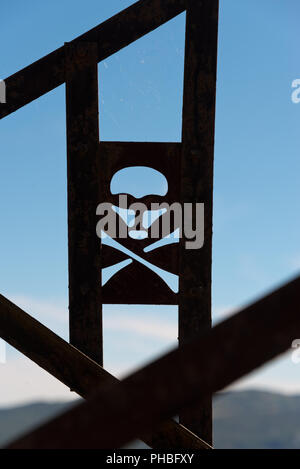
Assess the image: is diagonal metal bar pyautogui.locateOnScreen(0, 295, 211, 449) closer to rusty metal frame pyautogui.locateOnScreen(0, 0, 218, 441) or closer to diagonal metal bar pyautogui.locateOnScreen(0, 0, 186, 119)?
rusty metal frame pyautogui.locateOnScreen(0, 0, 218, 441)

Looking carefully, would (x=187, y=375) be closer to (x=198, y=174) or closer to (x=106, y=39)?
(x=198, y=174)

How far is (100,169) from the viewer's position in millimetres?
3621

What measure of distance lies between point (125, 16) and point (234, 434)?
207 m

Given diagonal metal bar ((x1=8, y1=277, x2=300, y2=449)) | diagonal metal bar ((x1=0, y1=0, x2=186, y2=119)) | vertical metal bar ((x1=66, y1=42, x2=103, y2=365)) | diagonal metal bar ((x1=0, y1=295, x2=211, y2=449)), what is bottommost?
diagonal metal bar ((x1=8, y1=277, x2=300, y2=449))

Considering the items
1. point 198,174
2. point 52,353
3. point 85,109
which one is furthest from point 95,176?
point 52,353

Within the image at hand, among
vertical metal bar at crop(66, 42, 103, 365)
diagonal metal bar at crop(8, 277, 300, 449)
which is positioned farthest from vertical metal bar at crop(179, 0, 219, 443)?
diagonal metal bar at crop(8, 277, 300, 449)

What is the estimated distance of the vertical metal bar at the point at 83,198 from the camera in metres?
3.48

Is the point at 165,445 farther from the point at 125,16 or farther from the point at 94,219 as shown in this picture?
the point at 125,16

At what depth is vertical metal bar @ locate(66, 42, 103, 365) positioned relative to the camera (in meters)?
3.48

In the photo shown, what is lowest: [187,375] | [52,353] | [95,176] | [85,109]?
[187,375]

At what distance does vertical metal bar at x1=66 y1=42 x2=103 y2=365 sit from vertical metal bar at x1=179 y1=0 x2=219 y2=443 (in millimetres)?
471

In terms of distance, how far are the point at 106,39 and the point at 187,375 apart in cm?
299

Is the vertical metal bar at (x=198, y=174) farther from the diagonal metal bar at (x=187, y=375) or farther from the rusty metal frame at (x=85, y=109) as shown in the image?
the diagonal metal bar at (x=187, y=375)

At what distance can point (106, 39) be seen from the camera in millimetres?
3678
